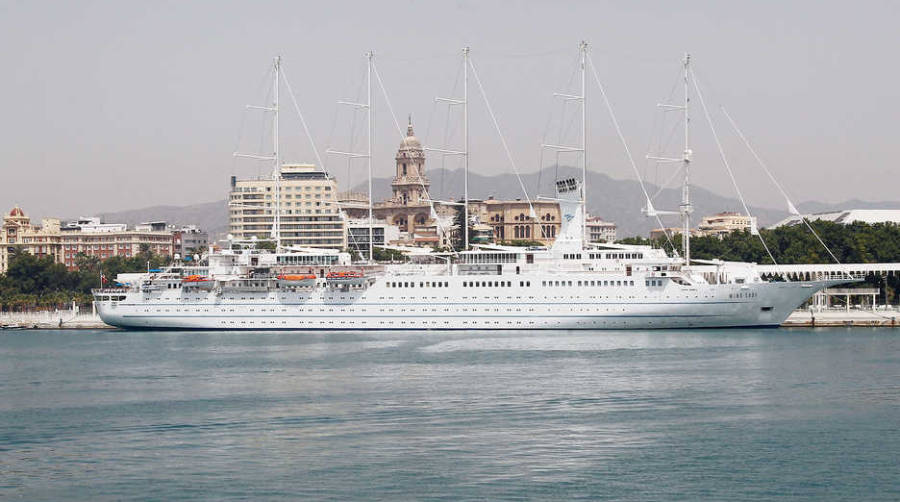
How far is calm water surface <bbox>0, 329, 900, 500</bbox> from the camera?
82.7 ft

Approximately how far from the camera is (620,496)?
79.2 ft

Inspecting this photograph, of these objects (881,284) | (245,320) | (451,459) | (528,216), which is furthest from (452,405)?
(528,216)

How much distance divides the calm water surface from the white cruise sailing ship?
8.78 metres

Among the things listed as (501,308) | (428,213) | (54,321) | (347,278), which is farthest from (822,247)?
(428,213)

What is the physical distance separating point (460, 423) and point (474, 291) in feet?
97.7

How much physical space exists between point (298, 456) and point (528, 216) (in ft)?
494

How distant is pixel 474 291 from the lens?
201 feet

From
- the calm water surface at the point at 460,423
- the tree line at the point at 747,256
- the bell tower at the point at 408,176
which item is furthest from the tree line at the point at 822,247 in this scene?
the bell tower at the point at 408,176

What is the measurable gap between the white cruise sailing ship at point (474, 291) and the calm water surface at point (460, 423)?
8.78 metres

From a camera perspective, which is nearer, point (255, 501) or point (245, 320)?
point (255, 501)

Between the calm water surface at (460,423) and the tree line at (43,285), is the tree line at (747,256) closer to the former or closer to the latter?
the tree line at (43,285)

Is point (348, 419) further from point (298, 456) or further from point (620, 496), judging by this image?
point (620, 496)

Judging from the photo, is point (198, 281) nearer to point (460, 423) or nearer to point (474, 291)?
point (474, 291)

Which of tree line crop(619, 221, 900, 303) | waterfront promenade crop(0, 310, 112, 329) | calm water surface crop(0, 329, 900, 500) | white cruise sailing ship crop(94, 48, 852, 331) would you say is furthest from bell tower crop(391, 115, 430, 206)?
calm water surface crop(0, 329, 900, 500)
